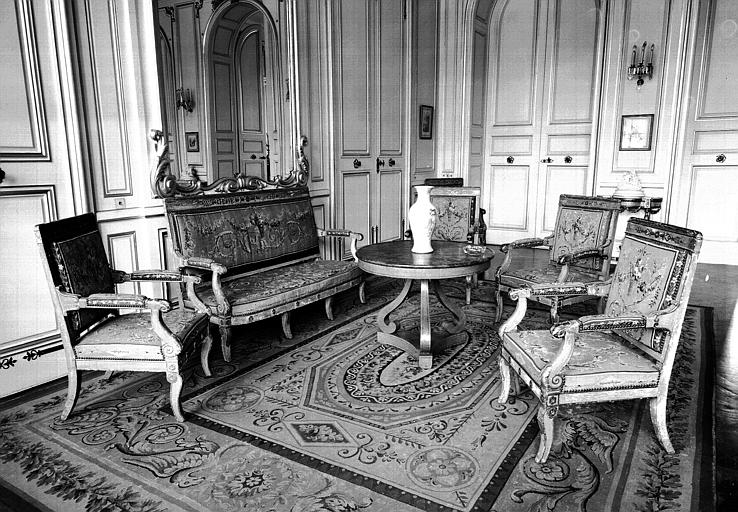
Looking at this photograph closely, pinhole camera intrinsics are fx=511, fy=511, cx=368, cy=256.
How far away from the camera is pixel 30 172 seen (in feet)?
8.05

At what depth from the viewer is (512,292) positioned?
2209 millimetres

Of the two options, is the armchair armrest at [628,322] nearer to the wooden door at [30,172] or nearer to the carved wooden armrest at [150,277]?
Result: the carved wooden armrest at [150,277]

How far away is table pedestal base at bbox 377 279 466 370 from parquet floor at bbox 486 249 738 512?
1.28m

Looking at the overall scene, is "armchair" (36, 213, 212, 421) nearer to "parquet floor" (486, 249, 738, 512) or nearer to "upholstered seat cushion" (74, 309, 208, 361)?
"upholstered seat cushion" (74, 309, 208, 361)

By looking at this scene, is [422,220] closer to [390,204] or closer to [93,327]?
[93,327]

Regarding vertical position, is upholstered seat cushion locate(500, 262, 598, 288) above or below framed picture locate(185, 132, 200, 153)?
below

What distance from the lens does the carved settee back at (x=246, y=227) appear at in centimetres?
290

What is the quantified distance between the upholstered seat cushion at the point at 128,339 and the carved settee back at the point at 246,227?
614 millimetres

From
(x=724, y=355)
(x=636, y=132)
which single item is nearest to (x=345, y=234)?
(x=724, y=355)

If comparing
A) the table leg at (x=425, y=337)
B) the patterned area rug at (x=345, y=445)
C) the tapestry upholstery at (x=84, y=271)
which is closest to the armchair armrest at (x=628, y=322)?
the patterned area rug at (x=345, y=445)

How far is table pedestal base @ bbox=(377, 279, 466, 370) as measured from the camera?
2730 mm

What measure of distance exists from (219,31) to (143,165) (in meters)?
1.04

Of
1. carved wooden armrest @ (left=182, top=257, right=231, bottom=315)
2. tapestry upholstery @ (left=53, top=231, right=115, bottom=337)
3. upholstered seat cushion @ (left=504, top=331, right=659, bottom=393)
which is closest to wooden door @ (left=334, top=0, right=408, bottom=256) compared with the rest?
carved wooden armrest @ (left=182, top=257, right=231, bottom=315)

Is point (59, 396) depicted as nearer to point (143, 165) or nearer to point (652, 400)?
point (143, 165)
